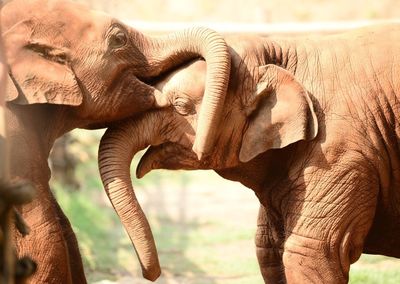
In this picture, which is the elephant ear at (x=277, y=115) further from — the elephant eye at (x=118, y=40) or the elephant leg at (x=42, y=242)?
the elephant leg at (x=42, y=242)

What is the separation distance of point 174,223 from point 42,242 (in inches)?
290

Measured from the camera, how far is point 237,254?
10.8 metres

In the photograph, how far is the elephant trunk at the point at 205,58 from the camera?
6098mm

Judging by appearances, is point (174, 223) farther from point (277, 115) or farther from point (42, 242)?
point (42, 242)

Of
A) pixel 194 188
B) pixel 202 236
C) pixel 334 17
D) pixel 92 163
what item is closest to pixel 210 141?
pixel 202 236

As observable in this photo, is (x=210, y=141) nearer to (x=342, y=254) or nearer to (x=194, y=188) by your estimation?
(x=342, y=254)

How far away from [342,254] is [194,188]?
9069 mm

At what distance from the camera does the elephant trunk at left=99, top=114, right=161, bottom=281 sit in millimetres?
6059

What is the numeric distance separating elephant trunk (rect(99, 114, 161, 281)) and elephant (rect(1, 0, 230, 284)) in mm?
25

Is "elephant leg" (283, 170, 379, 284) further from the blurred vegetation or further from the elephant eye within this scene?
the blurred vegetation

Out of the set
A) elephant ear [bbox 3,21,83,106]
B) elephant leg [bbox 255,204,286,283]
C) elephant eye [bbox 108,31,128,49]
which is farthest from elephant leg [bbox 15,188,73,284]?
elephant leg [bbox 255,204,286,283]

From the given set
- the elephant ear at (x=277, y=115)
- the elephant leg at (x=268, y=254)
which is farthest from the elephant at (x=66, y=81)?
the elephant leg at (x=268, y=254)

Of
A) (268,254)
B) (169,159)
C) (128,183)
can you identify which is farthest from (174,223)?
(128,183)

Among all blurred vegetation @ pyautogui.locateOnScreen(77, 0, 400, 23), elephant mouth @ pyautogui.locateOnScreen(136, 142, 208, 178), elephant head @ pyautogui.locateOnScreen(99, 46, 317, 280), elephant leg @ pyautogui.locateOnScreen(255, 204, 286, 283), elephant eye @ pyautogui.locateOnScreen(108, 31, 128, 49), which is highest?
elephant eye @ pyautogui.locateOnScreen(108, 31, 128, 49)
